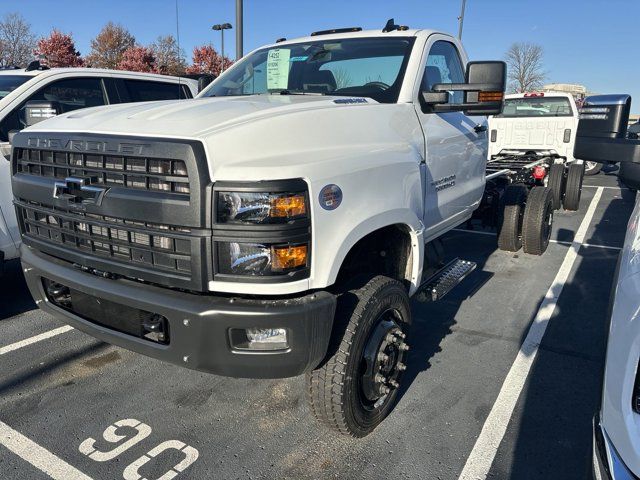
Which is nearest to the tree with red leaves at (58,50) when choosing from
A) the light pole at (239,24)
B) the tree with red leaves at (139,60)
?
the tree with red leaves at (139,60)

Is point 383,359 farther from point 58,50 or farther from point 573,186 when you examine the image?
point 58,50

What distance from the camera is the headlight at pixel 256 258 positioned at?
6.75ft

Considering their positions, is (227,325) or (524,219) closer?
(227,325)

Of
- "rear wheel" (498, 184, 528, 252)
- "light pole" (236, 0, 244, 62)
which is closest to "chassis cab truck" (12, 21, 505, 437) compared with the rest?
"rear wheel" (498, 184, 528, 252)

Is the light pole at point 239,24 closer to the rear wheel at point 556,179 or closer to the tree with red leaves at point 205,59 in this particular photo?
the rear wheel at point 556,179

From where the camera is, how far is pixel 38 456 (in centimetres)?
260

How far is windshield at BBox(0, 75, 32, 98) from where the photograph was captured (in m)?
4.76

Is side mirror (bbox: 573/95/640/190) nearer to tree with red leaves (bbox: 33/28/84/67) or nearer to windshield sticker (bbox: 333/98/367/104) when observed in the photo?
windshield sticker (bbox: 333/98/367/104)

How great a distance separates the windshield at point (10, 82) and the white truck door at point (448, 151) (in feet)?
12.9

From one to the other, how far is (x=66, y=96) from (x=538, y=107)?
29.8 feet

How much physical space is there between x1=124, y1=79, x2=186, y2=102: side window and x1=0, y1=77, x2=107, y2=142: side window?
0.38m

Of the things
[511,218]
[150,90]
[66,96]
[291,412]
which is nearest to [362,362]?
[291,412]

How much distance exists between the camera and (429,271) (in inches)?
151

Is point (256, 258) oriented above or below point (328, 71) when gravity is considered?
below
